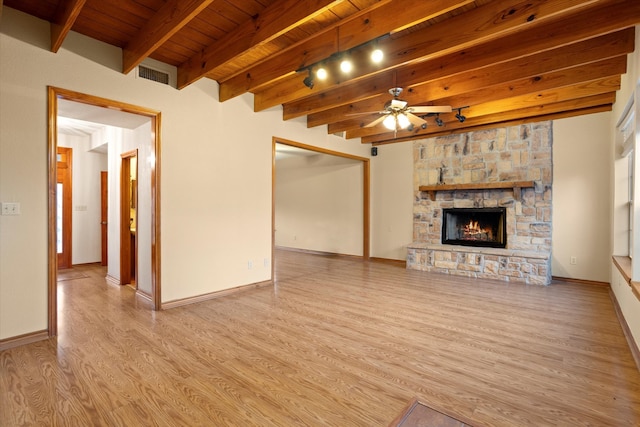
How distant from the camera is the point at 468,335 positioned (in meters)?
3.02

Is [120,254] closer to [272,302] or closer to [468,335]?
[272,302]

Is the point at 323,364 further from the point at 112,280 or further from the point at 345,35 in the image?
the point at 112,280

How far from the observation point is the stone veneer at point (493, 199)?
533cm

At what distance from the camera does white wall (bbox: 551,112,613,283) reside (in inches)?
194

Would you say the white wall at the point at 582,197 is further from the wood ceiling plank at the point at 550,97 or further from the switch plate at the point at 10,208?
the switch plate at the point at 10,208

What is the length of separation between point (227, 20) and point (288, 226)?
6585 mm

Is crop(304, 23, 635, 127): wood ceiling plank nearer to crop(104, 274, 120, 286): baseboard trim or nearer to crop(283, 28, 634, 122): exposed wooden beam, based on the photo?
Answer: crop(283, 28, 634, 122): exposed wooden beam

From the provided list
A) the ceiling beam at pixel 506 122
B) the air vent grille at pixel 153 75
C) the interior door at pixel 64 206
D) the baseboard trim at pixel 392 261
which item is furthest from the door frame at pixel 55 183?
the baseboard trim at pixel 392 261

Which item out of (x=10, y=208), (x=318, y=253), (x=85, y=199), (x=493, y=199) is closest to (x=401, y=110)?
(x=493, y=199)

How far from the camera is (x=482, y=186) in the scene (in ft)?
19.0

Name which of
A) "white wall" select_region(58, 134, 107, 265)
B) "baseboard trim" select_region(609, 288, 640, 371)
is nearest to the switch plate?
"white wall" select_region(58, 134, 107, 265)

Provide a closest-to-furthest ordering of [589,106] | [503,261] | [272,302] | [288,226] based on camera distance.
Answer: [272,302], [589,106], [503,261], [288,226]

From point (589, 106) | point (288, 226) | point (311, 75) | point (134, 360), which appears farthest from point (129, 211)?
point (589, 106)

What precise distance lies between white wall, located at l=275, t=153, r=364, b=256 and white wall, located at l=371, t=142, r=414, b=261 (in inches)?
15.3
